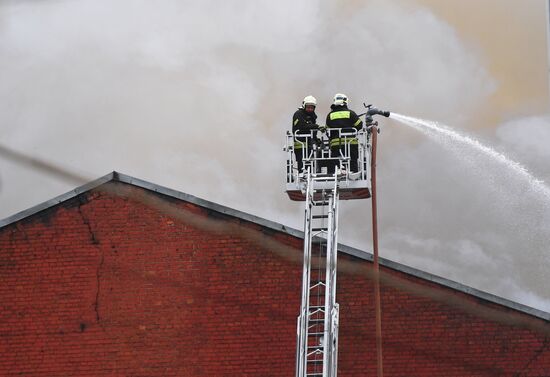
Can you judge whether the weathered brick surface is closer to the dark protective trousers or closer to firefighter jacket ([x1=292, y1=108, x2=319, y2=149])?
the dark protective trousers

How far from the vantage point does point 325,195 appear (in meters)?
12.2

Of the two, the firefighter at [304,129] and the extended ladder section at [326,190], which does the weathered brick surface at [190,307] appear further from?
the firefighter at [304,129]

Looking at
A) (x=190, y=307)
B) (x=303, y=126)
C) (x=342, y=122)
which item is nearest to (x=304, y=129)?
(x=303, y=126)

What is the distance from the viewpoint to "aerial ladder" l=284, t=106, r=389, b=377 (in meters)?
11.6

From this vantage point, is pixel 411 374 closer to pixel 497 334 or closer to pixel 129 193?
pixel 497 334

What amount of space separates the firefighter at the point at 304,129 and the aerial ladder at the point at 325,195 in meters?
0.01

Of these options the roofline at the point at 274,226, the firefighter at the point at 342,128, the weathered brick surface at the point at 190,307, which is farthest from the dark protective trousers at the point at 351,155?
the weathered brick surface at the point at 190,307

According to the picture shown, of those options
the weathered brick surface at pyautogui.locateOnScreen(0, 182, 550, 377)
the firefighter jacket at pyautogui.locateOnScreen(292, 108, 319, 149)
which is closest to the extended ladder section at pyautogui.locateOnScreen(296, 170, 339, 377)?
the firefighter jacket at pyautogui.locateOnScreen(292, 108, 319, 149)

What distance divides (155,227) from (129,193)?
0.61 metres

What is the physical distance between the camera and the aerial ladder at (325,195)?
11.6 metres

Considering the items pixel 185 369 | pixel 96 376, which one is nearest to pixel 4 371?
pixel 96 376

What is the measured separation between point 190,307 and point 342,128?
3.74 meters

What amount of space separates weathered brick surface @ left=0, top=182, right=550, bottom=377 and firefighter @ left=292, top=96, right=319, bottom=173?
2.37 metres

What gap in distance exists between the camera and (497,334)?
46.3 feet
